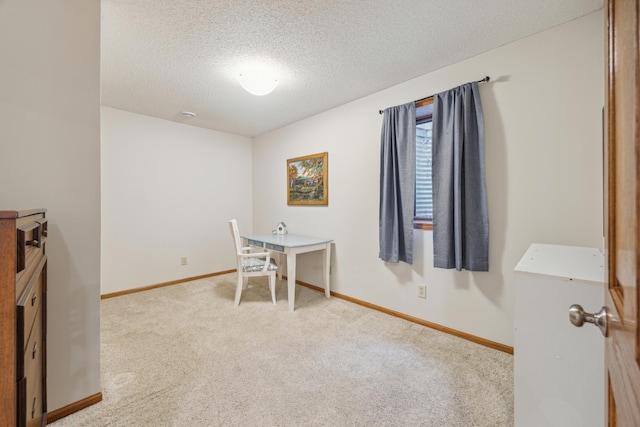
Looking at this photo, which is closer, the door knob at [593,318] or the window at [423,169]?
the door knob at [593,318]

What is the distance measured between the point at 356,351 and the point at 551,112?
2.19m

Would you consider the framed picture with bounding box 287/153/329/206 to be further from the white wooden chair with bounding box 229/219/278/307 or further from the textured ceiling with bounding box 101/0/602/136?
the white wooden chair with bounding box 229/219/278/307

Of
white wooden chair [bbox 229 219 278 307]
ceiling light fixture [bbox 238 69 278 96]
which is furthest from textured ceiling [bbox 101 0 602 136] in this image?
white wooden chair [bbox 229 219 278 307]

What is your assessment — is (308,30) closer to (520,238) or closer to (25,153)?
(25,153)

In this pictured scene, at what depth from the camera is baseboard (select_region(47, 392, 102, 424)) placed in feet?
4.61

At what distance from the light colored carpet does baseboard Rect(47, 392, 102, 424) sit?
→ 0.9 inches

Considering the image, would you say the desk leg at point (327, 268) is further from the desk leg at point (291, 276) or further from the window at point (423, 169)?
the window at point (423, 169)

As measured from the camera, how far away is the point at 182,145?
395cm

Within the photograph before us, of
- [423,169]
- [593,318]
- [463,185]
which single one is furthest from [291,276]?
[593,318]

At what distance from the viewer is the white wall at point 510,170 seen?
1.76m

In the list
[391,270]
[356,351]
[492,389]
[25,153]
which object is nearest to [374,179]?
[391,270]

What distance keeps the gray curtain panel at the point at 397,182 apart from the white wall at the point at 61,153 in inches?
88.2

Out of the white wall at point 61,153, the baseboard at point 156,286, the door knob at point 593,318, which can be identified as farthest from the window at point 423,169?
the baseboard at point 156,286

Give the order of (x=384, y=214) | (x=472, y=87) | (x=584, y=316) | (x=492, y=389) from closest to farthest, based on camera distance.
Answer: (x=584, y=316)
(x=492, y=389)
(x=472, y=87)
(x=384, y=214)
